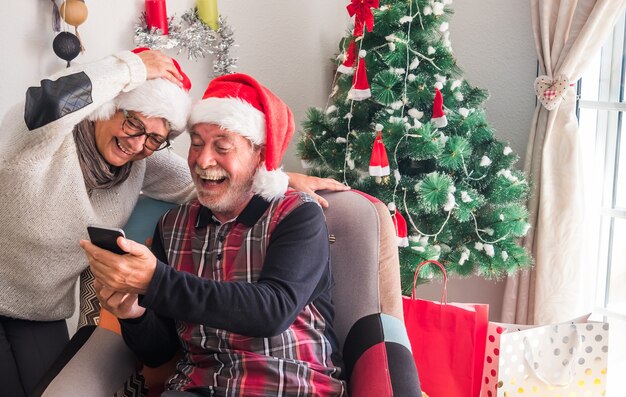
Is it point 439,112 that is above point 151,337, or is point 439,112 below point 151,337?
above

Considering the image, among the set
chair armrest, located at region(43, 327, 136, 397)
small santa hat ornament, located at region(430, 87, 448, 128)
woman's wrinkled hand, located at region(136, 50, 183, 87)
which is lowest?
chair armrest, located at region(43, 327, 136, 397)

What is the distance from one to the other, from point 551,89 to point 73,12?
5.76ft

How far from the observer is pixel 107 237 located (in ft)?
4.73

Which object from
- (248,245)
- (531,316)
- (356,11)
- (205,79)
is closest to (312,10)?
(205,79)

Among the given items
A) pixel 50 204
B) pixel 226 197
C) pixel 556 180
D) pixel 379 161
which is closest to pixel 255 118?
pixel 226 197

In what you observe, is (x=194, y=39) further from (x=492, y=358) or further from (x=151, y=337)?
(x=492, y=358)

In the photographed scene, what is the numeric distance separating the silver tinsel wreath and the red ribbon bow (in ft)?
2.49

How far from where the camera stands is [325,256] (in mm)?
1716

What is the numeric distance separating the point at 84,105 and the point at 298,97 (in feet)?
6.08

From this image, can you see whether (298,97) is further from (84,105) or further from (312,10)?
(84,105)

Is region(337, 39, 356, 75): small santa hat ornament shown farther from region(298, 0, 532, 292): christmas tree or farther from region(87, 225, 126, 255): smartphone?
region(87, 225, 126, 255): smartphone

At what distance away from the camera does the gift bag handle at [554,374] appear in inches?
82.9

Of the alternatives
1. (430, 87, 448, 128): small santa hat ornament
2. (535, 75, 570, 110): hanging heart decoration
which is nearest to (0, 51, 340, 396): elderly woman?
(430, 87, 448, 128): small santa hat ornament

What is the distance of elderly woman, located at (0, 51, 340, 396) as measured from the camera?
69.6 inches
